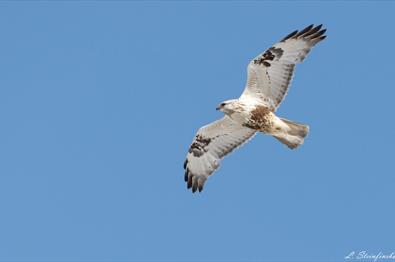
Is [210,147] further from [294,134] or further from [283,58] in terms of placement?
[283,58]

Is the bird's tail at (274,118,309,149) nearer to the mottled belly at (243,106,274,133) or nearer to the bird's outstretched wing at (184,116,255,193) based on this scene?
the mottled belly at (243,106,274,133)

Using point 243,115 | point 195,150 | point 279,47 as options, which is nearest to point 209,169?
point 195,150

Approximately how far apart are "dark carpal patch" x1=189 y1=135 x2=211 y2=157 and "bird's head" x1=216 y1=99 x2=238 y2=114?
131 centimetres

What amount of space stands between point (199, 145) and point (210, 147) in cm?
24

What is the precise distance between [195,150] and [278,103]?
2210 mm

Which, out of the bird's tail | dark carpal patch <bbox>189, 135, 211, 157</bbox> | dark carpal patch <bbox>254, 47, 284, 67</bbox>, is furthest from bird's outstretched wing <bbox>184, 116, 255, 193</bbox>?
dark carpal patch <bbox>254, 47, 284, 67</bbox>

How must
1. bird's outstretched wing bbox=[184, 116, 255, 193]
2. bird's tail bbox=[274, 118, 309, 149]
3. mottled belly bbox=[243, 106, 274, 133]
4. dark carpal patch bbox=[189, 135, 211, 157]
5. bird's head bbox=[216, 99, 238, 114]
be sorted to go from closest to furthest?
bird's tail bbox=[274, 118, 309, 149], mottled belly bbox=[243, 106, 274, 133], bird's head bbox=[216, 99, 238, 114], bird's outstretched wing bbox=[184, 116, 255, 193], dark carpal patch bbox=[189, 135, 211, 157]

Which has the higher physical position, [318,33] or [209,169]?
[318,33]

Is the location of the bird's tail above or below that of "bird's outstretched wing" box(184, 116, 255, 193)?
below

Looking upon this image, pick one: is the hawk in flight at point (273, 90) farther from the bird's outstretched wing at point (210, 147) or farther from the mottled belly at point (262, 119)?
the bird's outstretched wing at point (210, 147)

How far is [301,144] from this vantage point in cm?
1516

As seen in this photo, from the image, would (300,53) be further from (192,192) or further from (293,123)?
(192,192)

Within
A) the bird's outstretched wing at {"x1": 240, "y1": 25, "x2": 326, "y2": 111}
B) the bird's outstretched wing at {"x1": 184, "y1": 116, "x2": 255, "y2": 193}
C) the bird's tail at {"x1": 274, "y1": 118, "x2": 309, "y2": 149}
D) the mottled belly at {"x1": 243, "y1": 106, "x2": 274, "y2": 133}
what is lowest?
the bird's tail at {"x1": 274, "y1": 118, "x2": 309, "y2": 149}

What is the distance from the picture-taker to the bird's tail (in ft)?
49.8
